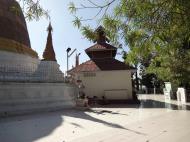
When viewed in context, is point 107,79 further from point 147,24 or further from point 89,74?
point 147,24

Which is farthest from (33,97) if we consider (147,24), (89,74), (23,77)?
(147,24)

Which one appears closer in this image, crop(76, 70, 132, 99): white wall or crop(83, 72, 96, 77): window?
crop(76, 70, 132, 99): white wall

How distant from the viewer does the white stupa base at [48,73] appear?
18886mm

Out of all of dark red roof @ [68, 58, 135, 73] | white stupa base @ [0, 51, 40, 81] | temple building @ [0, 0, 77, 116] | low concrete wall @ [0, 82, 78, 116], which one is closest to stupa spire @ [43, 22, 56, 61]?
temple building @ [0, 0, 77, 116]

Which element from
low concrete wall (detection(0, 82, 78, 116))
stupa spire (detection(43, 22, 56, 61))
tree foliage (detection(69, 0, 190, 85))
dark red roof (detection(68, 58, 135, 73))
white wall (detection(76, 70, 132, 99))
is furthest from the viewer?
dark red roof (detection(68, 58, 135, 73))

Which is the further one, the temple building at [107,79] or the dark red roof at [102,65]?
the dark red roof at [102,65]

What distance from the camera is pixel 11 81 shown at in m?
16.1

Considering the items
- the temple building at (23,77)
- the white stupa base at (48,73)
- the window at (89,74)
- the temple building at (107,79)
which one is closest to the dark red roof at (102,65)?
the temple building at (107,79)

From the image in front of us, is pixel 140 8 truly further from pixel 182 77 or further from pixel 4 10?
pixel 182 77

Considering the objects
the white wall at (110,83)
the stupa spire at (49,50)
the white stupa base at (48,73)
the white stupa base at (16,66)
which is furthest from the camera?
the white wall at (110,83)

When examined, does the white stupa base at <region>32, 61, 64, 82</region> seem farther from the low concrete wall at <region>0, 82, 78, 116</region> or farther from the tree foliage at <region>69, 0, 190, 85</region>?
the tree foliage at <region>69, 0, 190, 85</region>

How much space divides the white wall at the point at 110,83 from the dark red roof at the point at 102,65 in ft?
1.14

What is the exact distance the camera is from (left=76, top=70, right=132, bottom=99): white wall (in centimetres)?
2566

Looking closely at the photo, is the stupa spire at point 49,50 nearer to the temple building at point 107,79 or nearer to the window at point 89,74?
the temple building at point 107,79
